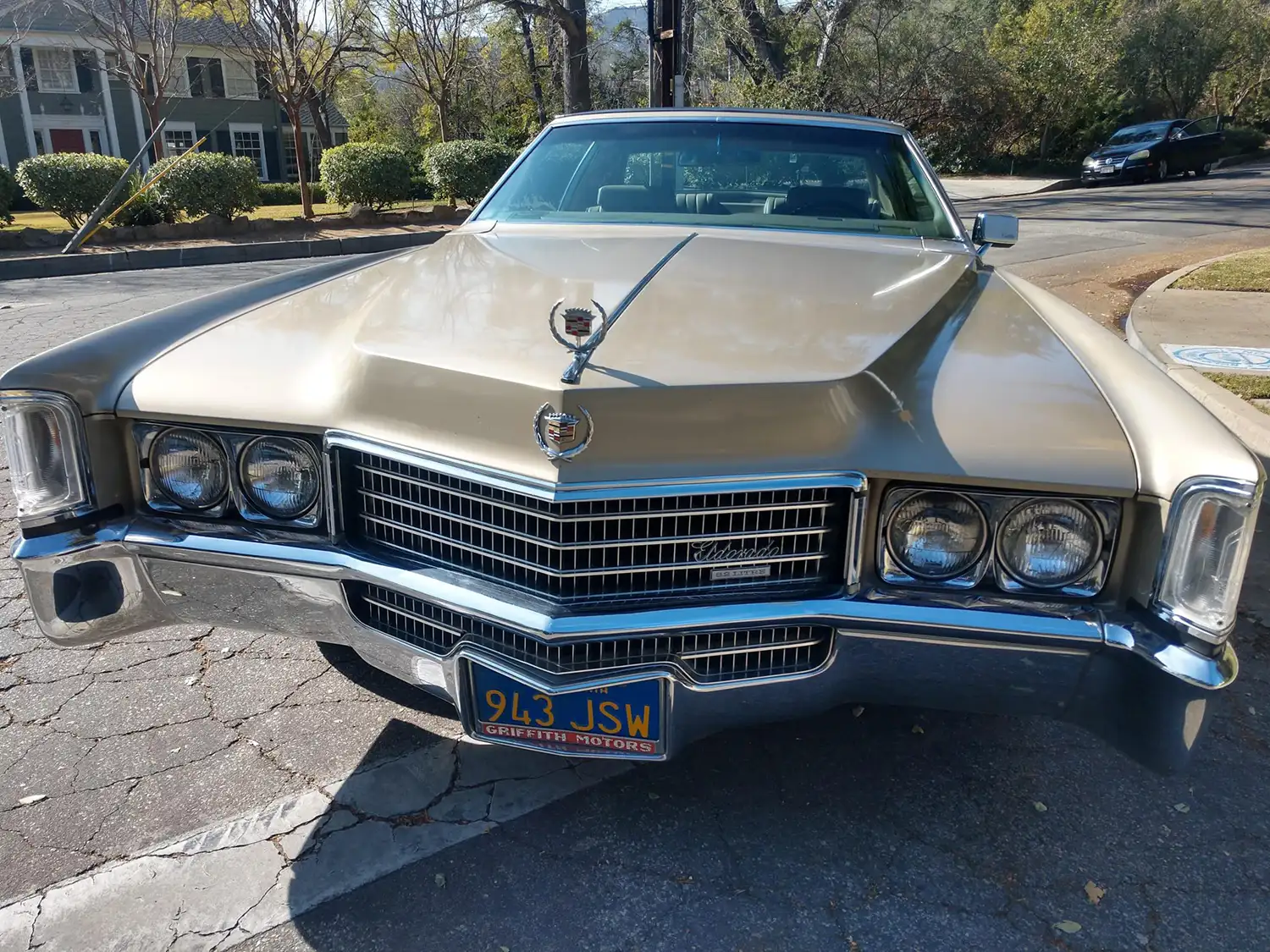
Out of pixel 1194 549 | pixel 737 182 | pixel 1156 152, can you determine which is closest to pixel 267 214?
pixel 737 182

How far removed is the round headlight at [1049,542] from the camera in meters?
1.85

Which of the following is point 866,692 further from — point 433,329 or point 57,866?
point 57,866

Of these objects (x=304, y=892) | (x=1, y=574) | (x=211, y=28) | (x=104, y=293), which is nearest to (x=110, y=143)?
(x=211, y=28)

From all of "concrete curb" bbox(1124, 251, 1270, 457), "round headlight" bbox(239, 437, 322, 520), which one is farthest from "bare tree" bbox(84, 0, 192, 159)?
"round headlight" bbox(239, 437, 322, 520)

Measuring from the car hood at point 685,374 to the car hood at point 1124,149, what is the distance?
78.5ft

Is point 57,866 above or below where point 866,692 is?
below

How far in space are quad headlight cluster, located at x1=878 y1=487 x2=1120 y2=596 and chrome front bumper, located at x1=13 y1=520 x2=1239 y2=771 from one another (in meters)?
0.06

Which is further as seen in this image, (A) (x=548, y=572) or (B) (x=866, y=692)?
(B) (x=866, y=692)

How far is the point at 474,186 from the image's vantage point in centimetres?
1692

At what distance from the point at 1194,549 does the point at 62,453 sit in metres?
2.35

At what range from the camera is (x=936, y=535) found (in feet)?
6.23

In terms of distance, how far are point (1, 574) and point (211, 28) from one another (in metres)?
34.6

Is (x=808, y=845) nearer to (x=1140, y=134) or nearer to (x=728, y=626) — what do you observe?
(x=728, y=626)

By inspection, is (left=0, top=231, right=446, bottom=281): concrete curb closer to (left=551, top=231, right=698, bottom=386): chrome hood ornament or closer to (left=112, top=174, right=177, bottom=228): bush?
(left=112, top=174, right=177, bottom=228): bush
